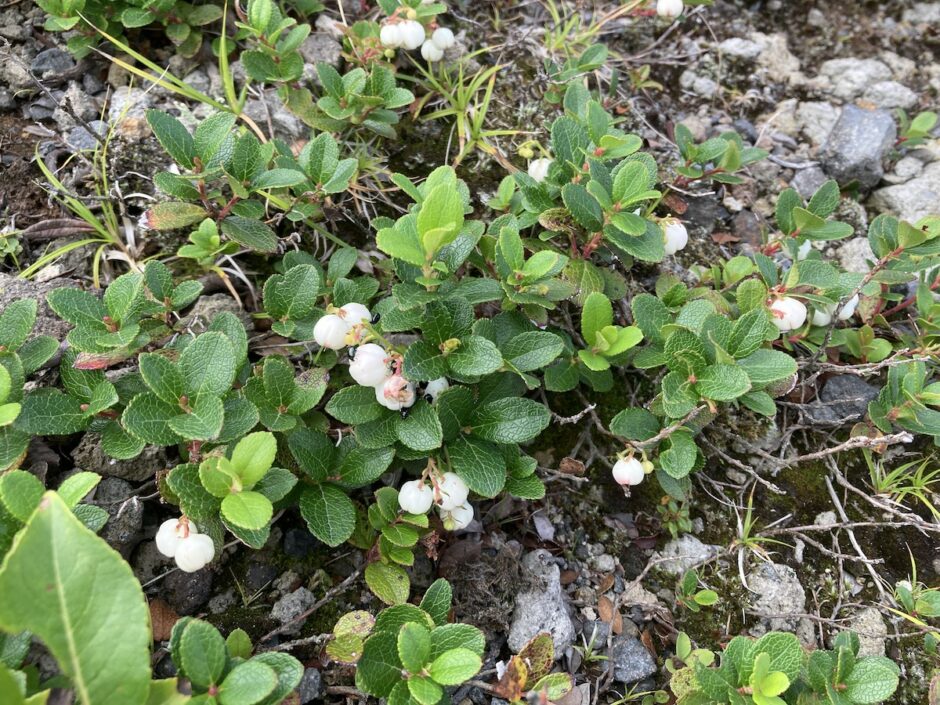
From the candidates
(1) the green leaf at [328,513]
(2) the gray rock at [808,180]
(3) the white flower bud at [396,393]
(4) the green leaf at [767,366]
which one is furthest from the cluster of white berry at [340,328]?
(2) the gray rock at [808,180]

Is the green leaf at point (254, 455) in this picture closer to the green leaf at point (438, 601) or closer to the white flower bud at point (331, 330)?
the white flower bud at point (331, 330)

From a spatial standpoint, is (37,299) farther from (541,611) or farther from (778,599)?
(778,599)

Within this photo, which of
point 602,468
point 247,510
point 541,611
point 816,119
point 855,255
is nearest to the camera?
point 247,510

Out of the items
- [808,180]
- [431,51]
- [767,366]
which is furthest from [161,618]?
[808,180]

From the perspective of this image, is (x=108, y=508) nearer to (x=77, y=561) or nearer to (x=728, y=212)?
(x=77, y=561)

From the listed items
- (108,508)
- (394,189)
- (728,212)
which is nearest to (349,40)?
(394,189)

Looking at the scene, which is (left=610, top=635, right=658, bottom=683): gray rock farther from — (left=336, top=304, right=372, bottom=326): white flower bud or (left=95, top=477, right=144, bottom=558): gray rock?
(left=95, top=477, right=144, bottom=558): gray rock
